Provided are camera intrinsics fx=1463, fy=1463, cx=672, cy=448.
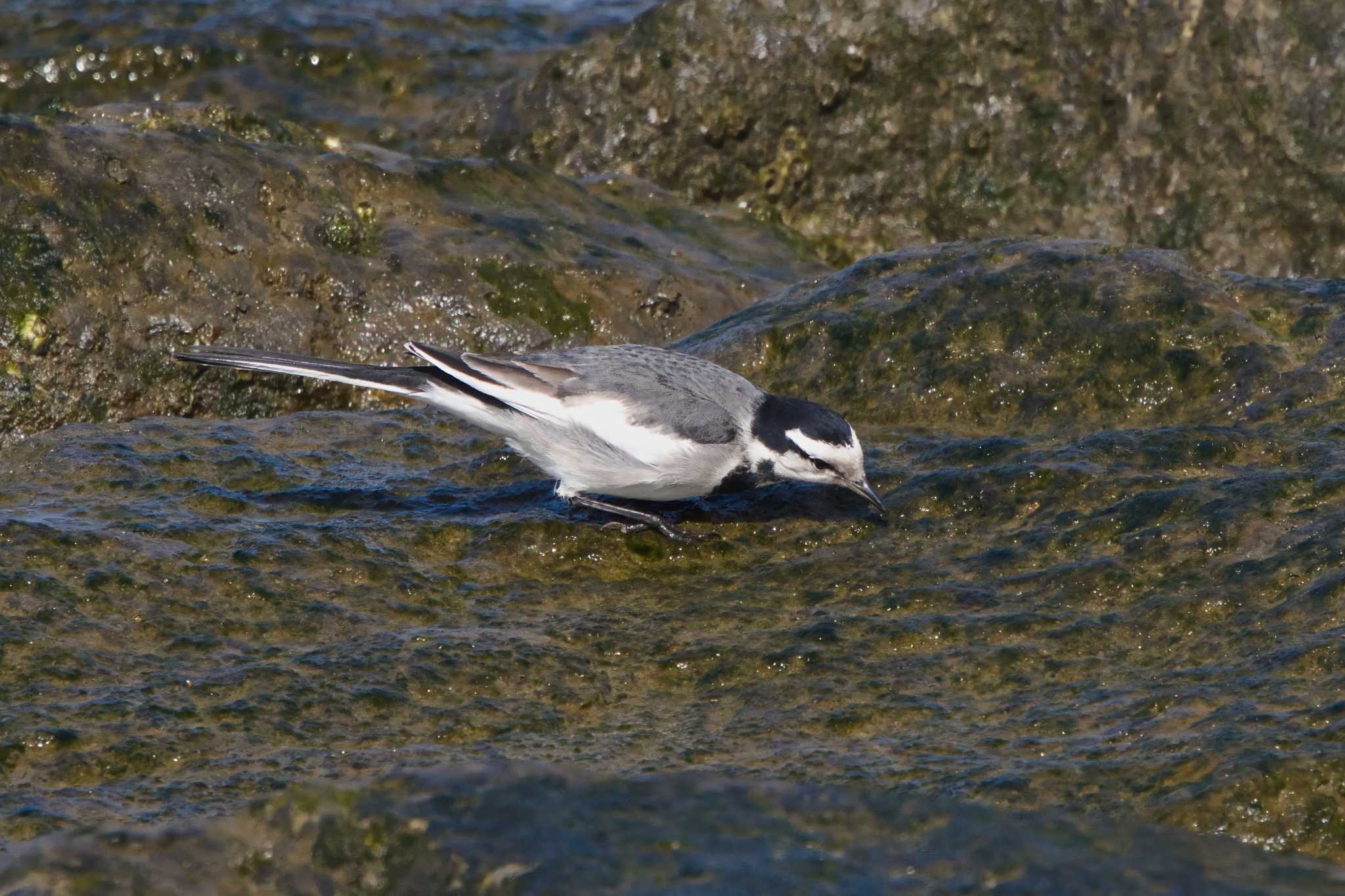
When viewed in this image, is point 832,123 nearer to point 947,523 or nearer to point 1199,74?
point 1199,74

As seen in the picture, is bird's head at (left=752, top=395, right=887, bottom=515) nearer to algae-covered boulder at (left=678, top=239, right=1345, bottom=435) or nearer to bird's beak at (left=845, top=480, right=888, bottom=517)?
bird's beak at (left=845, top=480, right=888, bottom=517)

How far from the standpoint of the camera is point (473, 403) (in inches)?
263

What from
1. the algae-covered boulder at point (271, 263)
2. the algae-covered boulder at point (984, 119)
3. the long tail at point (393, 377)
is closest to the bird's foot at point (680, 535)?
the long tail at point (393, 377)

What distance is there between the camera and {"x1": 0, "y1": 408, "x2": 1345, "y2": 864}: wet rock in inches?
170

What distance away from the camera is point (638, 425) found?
6.45 meters

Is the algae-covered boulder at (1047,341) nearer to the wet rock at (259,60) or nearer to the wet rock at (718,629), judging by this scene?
the wet rock at (718,629)

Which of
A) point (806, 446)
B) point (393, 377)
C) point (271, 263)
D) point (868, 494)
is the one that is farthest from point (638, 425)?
point (271, 263)

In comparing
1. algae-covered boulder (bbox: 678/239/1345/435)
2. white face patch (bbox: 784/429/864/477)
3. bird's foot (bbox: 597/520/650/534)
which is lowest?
bird's foot (bbox: 597/520/650/534)

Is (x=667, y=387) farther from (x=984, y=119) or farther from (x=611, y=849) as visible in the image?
(x=984, y=119)

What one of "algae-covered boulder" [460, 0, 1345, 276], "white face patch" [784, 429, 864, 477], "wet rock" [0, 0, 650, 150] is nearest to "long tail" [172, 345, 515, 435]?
"white face patch" [784, 429, 864, 477]

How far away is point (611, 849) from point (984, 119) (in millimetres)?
9729

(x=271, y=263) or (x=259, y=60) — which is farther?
(x=259, y=60)

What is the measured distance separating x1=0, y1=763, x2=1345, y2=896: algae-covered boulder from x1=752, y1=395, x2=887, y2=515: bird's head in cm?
274

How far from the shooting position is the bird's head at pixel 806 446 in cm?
619
